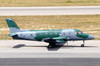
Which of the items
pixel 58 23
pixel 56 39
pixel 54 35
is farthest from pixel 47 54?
pixel 58 23

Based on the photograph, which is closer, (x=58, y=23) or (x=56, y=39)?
(x=56, y=39)

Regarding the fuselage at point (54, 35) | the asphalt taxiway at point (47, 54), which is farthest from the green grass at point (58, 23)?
the fuselage at point (54, 35)

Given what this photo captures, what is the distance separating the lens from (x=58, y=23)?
5656 cm

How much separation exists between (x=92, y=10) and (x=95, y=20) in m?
12.5

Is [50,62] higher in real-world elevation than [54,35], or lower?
lower

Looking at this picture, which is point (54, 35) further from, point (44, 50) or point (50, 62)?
point (50, 62)

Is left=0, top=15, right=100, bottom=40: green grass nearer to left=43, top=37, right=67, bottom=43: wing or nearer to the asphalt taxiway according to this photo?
the asphalt taxiway

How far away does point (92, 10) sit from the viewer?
2798 inches

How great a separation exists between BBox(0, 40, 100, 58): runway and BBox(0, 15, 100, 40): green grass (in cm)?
900

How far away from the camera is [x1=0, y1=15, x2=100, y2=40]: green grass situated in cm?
5197

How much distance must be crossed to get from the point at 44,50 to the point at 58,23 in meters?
23.0

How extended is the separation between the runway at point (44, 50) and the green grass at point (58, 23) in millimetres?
8997

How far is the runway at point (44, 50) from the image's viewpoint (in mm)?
30609

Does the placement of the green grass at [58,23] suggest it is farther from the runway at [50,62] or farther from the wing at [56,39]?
the runway at [50,62]
